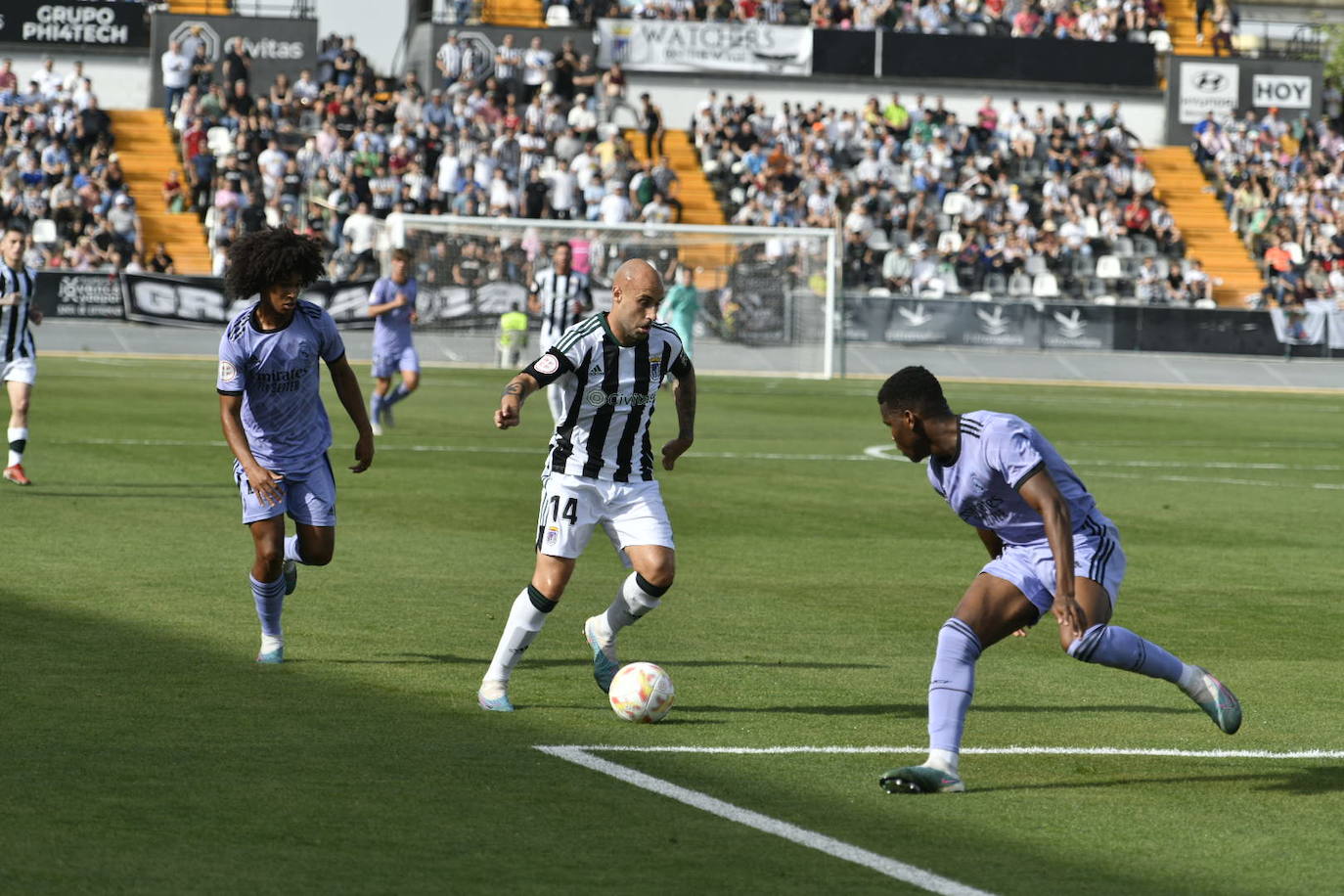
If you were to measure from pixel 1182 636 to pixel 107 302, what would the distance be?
3228 cm

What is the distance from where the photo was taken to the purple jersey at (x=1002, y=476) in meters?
6.84

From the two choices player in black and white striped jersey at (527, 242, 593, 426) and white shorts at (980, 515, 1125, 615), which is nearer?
white shorts at (980, 515, 1125, 615)

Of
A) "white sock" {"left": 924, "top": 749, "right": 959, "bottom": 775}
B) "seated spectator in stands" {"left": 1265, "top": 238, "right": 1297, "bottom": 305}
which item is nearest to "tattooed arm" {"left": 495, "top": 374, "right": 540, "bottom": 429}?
"white sock" {"left": 924, "top": 749, "right": 959, "bottom": 775}

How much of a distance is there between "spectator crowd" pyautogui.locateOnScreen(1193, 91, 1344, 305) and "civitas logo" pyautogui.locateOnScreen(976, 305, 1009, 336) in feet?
27.4

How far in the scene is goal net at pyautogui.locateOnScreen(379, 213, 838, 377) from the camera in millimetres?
39625

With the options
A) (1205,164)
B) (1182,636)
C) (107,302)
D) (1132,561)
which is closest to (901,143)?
(1205,164)

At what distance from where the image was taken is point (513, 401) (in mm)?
7867

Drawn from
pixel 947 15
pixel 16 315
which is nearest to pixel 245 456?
pixel 16 315

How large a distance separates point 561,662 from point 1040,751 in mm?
2738

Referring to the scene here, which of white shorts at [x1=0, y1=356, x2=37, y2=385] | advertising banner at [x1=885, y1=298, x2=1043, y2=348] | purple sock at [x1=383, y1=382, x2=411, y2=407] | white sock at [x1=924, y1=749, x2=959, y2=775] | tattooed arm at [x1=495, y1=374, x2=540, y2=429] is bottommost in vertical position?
advertising banner at [x1=885, y1=298, x2=1043, y2=348]

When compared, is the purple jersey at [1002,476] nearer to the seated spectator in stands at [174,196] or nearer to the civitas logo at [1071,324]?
the civitas logo at [1071,324]

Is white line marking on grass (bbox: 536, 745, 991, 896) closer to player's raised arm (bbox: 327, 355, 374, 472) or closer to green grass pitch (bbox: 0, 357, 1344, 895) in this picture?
green grass pitch (bbox: 0, 357, 1344, 895)

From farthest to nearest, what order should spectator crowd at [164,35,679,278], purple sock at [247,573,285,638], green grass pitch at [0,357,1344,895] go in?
spectator crowd at [164,35,679,278]
purple sock at [247,573,285,638]
green grass pitch at [0,357,1344,895]

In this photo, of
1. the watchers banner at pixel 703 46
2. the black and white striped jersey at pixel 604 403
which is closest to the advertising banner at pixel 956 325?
the watchers banner at pixel 703 46
